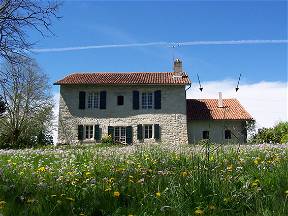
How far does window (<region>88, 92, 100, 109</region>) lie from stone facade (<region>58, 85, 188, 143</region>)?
1.08 ft

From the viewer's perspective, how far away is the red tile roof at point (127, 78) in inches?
1481

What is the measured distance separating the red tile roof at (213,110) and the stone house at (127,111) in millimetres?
388

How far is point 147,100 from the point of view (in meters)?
38.0

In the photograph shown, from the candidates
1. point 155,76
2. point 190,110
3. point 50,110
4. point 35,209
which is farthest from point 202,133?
point 35,209

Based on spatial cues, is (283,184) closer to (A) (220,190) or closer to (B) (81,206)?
(A) (220,190)

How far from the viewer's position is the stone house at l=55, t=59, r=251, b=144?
3709 centimetres

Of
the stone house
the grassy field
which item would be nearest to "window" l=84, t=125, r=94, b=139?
the stone house

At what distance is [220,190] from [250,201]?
347 millimetres

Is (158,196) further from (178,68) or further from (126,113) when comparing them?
(178,68)

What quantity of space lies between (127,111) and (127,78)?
10.8 ft

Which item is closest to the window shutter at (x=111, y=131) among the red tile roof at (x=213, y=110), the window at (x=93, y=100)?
the window at (x=93, y=100)

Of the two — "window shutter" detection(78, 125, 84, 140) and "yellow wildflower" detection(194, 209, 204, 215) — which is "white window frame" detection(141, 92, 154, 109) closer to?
"window shutter" detection(78, 125, 84, 140)

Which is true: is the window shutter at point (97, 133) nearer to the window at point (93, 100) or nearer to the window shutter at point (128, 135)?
the window at point (93, 100)

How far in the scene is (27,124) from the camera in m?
42.5
